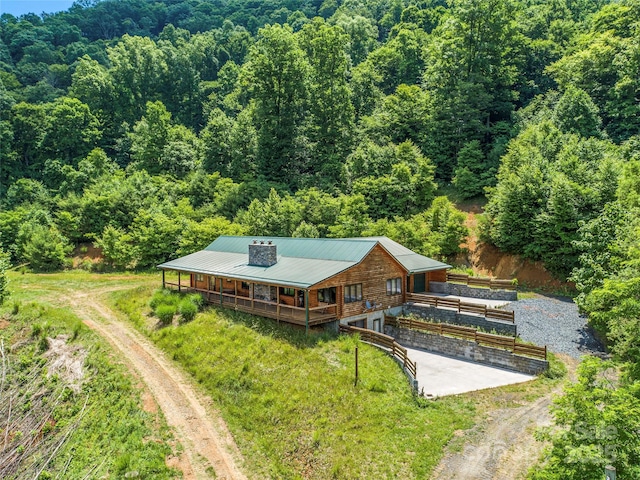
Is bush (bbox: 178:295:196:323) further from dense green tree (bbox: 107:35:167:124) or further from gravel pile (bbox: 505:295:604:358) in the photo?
dense green tree (bbox: 107:35:167:124)

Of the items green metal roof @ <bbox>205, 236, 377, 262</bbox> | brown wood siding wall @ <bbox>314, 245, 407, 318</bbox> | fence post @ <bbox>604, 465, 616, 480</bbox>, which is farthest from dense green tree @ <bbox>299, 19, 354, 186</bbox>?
fence post @ <bbox>604, 465, 616, 480</bbox>

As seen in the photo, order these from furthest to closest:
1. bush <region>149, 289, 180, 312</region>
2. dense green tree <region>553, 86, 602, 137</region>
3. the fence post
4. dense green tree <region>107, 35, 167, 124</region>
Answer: dense green tree <region>107, 35, 167, 124</region> < dense green tree <region>553, 86, 602, 137</region> < bush <region>149, 289, 180, 312</region> < the fence post

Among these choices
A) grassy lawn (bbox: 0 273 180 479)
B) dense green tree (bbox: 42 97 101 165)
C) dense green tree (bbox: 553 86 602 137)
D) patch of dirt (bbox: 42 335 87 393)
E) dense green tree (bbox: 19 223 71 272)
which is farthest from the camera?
dense green tree (bbox: 42 97 101 165)

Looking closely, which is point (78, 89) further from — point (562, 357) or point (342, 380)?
point (562, 357)

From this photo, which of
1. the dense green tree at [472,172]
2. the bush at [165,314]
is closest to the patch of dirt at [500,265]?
the dense green tree at [472,172]

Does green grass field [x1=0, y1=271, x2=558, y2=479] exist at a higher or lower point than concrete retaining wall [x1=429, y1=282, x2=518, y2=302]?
lower

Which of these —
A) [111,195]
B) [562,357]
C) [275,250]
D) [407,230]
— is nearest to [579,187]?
[407,230]

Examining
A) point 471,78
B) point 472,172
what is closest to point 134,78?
point 471,78

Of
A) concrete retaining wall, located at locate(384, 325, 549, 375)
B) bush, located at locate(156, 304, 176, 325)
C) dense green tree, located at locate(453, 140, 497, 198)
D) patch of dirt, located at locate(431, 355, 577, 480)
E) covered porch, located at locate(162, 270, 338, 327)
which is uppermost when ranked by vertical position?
dense green tree, located at locate(453, 140, 497, 198)

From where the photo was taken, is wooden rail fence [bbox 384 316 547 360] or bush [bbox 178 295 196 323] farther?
bush [bbox 178 295 196 323]
